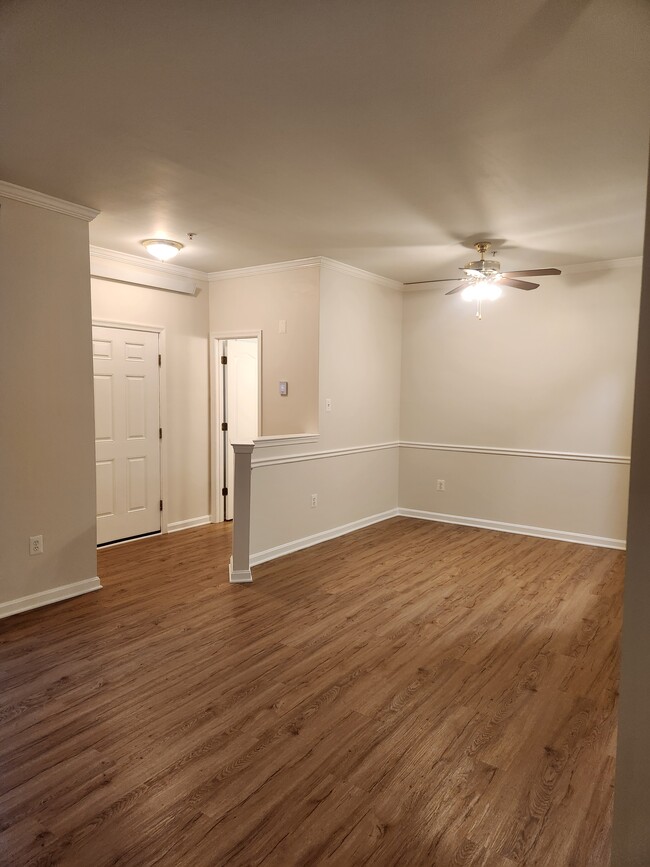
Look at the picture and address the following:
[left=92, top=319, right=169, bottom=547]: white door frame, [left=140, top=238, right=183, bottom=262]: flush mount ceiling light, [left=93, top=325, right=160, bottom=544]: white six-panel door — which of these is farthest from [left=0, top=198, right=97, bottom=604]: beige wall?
[left=92, top=319, right=169, bottom=547]: white door frame

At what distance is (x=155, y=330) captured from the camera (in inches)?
211

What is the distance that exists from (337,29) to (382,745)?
2.71 metres

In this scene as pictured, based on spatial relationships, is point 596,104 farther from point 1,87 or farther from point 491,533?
point 491,533

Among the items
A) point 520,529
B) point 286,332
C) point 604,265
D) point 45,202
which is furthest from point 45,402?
point 604,265

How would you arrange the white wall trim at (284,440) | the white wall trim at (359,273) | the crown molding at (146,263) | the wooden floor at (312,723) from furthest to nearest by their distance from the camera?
the white wall trim at (359,273) < the crown molding at (146,263) < the white wall trim at (284,440) < the wooden floor at (312,723)

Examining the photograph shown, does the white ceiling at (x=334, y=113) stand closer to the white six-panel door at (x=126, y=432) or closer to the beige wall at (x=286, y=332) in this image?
the beige wall at (x=286, y=332)

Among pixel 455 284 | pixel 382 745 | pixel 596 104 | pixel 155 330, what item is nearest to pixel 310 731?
pixel 382 745

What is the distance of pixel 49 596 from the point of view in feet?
12.0

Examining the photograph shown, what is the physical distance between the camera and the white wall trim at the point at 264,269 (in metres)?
5.05

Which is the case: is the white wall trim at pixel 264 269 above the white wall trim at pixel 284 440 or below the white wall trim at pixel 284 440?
above

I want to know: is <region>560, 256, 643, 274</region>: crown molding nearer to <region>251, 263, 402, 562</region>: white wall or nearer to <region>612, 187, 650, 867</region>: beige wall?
<region>251, 263, 402, 562</region>: white wall

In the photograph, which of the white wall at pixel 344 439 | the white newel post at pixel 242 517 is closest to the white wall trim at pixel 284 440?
the white wall at pixel 344 439

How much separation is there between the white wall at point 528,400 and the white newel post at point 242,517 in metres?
2.68

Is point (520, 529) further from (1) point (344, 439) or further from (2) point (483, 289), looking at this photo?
(2) point (483, 289)
